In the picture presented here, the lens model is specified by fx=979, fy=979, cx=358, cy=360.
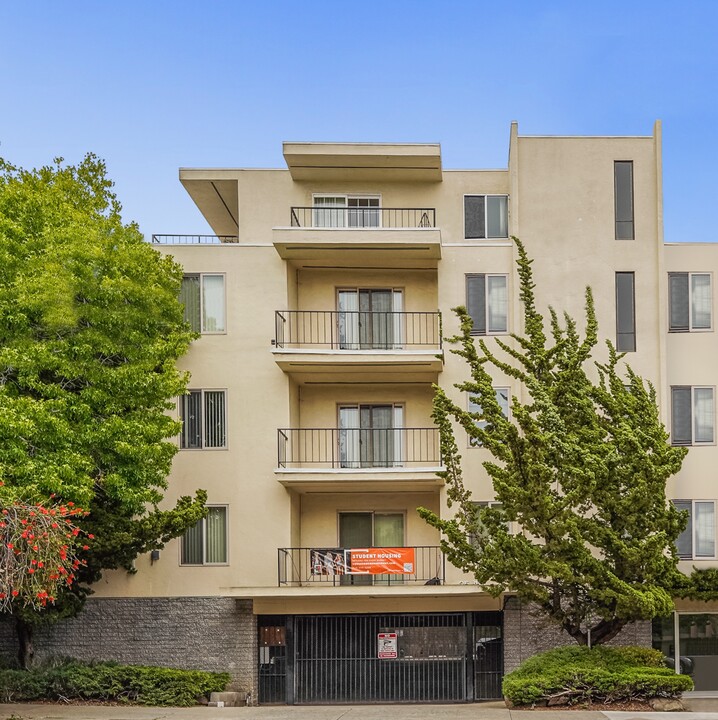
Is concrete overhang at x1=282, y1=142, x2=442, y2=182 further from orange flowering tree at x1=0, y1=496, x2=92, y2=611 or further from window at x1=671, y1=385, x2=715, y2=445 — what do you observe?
orange flowering tree at x1=0, y1=496, x2=92, y2=611

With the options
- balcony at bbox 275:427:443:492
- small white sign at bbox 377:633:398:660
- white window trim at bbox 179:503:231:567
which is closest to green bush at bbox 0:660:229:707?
white window trim at bbox 179:503:231:567

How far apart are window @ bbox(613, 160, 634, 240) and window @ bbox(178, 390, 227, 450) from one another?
36.9ft

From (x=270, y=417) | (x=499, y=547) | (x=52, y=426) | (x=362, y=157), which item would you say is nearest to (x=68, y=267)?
(x=52, y=426)

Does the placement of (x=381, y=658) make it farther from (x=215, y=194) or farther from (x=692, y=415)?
(x=215, y=194)

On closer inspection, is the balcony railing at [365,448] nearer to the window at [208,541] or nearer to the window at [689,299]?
the window at [208,541]

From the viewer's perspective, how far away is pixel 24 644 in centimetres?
2336

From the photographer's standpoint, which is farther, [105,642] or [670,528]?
[105,642]

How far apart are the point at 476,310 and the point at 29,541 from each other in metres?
13.7

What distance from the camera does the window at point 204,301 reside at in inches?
1008

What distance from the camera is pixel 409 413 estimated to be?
2656 cm

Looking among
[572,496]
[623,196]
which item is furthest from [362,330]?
[572,496]

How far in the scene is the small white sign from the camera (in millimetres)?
24641

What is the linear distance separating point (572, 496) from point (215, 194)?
14324 mm

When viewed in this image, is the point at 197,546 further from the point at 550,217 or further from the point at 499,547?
the point at 550,217
